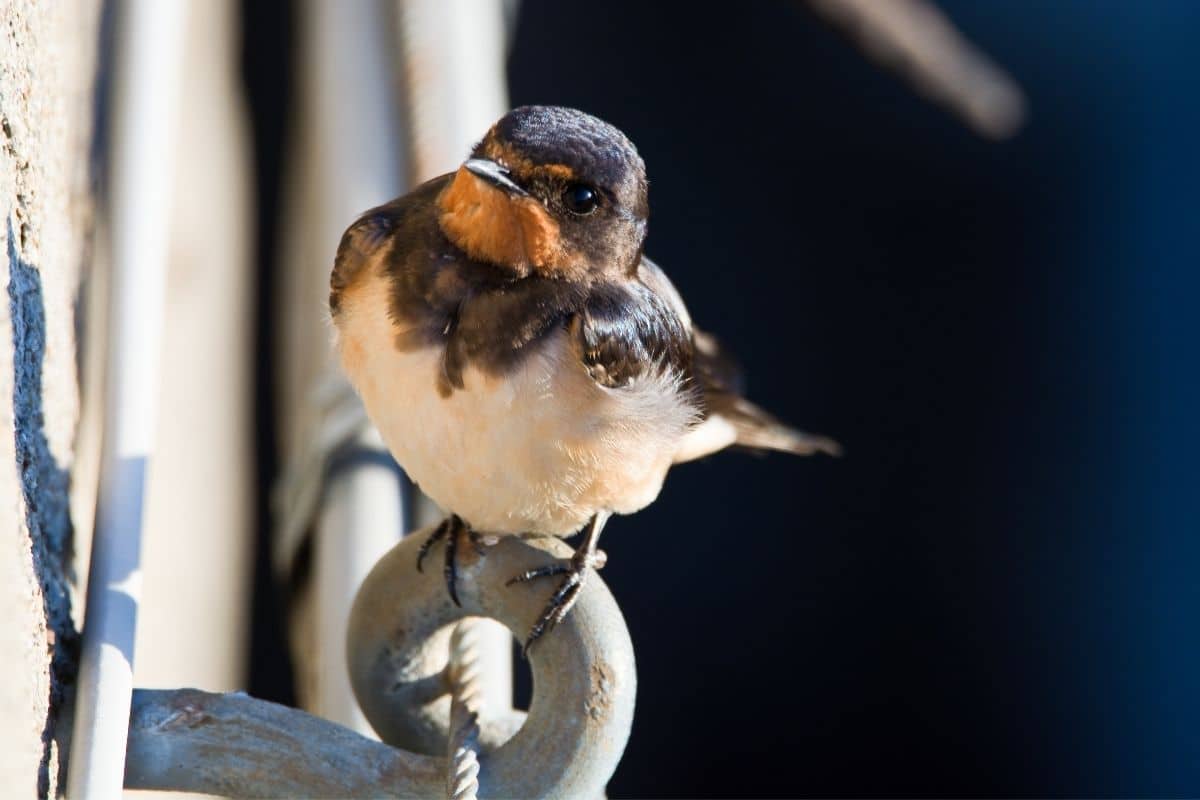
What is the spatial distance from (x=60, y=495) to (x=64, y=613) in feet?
0.31

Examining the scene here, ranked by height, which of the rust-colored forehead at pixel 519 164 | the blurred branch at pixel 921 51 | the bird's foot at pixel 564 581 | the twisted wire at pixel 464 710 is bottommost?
the twisted wire at pixel 464 710

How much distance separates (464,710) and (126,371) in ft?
1.09

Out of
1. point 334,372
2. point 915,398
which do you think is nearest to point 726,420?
point 334,372

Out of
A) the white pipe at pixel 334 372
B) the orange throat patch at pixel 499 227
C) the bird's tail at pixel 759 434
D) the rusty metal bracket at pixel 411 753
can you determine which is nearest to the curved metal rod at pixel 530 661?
the rusty metal bracket at pixel 411 753

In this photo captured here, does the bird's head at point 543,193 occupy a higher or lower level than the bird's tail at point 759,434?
higher

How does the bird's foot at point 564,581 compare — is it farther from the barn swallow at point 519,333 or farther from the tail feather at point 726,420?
the tail feather at point 726,420

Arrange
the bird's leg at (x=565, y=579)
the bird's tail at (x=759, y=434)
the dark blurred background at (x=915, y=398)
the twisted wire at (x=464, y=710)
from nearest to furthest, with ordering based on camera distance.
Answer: the twisted wire at (x=464, y=710) < the bird's leg at (x=565, y=579) < the bird's tail at (x=759, y=434) < the dark blurred background at (x=915, y=398)

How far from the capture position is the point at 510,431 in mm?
1072

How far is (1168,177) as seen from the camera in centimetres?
318

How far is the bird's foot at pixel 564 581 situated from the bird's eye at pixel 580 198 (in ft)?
0.88

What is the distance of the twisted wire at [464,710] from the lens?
2.78 feet

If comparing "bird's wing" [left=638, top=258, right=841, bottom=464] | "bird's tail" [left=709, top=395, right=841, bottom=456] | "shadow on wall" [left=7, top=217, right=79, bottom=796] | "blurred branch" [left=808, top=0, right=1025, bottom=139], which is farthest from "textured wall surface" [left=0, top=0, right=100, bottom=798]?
"blurred branch" [left=808, top=0, right=1025, bottom=139]

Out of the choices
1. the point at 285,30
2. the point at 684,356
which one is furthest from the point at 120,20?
the point at 285,30

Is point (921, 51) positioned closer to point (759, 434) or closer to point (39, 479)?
point (759, 434)
